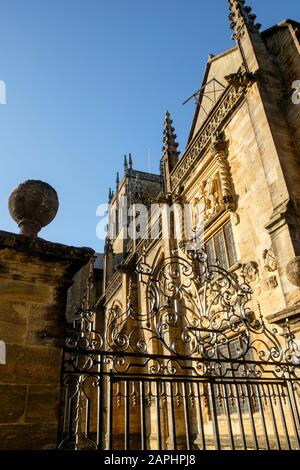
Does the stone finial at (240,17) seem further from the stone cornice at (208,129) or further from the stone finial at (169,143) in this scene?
the stone finial at (169,143)

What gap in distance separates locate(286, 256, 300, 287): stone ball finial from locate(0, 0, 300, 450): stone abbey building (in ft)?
0.07

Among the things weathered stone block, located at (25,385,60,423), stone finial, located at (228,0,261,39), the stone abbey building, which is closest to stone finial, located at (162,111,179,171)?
the stone abbey building

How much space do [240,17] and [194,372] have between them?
1286 cm

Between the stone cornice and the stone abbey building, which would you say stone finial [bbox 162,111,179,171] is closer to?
the stone abbey building

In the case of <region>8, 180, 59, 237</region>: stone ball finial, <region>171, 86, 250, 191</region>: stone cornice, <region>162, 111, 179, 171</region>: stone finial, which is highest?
<region>162, 111, 179, 171</region>: stone finial

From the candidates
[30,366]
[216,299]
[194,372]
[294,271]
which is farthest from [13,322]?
[216,299]

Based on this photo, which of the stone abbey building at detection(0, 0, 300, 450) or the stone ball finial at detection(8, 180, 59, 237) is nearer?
the stone abbey building at detection(0, 0, 300, 450)

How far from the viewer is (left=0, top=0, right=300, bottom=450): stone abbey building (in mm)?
3057

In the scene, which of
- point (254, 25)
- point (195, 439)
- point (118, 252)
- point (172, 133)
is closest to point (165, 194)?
point (172, 133)

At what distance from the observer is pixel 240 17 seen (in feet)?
38.6

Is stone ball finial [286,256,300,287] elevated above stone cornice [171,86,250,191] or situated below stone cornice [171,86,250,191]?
below

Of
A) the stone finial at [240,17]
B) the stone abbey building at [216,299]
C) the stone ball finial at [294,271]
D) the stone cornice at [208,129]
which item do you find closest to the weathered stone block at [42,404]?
the stone abbey building at [216,299]

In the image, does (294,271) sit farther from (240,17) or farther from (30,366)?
(240,17)

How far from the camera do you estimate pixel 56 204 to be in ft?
11.6
